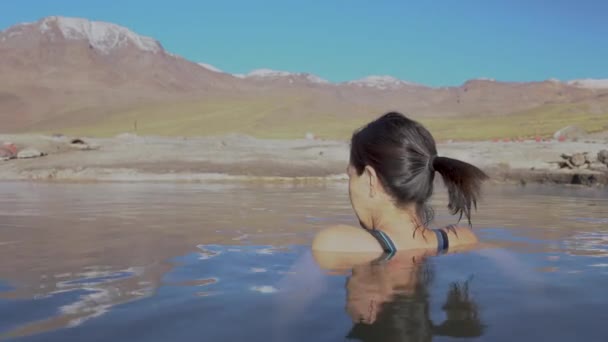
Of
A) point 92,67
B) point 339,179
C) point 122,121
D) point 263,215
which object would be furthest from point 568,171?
point 92,67

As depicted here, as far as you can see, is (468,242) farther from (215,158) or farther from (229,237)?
(215,158)

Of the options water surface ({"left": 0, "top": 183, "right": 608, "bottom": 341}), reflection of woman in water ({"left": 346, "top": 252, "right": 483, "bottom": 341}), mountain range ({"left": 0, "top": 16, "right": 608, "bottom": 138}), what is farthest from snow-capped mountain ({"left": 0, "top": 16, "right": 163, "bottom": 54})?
reflection of woman in water ({"left": 346, "top": 252, "right": 483, "bottom": 341})

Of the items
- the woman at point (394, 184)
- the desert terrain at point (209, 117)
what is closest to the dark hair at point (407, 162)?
the woman at point (394, 184)

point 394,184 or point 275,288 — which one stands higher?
point 394,184

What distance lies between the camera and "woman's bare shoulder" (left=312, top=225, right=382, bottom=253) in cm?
273

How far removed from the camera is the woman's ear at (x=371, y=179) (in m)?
2.61

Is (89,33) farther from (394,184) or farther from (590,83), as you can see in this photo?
(394,184)

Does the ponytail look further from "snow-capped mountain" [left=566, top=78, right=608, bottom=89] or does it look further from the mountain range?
"snow-capped mountain" [left=566, top=78, right=608, bottom=89]

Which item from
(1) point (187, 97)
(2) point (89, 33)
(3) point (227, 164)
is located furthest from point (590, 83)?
(3) point (227, 164)

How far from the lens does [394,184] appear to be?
2.60 metres

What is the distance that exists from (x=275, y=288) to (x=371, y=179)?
26.3 inches

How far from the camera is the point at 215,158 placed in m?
14.4

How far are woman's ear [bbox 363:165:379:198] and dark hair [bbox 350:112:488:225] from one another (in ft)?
0.06

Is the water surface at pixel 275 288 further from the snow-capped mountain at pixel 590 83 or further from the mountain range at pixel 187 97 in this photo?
the snow-capped mountain at pixel 590 83
